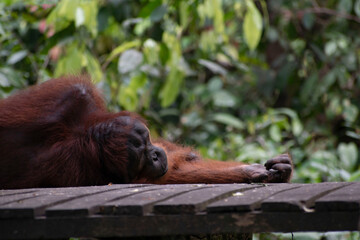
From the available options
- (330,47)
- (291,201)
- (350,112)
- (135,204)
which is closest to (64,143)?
(135,204)

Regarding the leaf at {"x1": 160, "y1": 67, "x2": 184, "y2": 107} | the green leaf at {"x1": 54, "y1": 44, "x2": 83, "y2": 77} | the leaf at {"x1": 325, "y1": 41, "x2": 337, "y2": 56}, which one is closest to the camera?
the green leaf at {"x1": 54, "y1": 44, "x2": 83, "y2": 77}

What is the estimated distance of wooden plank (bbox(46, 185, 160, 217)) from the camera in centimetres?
164

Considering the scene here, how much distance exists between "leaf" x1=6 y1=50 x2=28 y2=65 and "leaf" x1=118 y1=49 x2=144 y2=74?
74 centimetres

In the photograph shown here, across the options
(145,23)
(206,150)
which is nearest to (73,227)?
(145,23)

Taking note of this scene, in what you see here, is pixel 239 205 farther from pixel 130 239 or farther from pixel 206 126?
pixel 206 126

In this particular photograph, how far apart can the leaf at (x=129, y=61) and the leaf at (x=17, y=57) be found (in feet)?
2.43

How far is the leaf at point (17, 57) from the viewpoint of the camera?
14.7 ft

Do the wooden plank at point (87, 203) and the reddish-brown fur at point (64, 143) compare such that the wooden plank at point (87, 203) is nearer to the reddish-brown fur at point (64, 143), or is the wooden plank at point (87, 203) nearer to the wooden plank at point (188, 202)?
the wooden plank at point (188, 202)

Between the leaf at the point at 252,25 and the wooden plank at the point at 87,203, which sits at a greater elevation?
the leaf at the point at 252,25

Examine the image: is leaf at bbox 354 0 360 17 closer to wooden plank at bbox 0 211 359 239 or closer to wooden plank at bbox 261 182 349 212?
wooden plank at bbox 261 182 349 212

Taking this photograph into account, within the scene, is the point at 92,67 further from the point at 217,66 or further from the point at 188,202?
the point at 188,202

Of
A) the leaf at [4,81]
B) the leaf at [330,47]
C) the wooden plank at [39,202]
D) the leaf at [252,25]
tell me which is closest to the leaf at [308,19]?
the leaf at [330,47]

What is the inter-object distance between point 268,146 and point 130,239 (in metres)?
3.94

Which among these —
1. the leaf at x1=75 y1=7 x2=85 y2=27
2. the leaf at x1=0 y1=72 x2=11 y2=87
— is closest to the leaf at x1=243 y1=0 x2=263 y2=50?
the leaf at x1=75 y1=7 x2=85 y2=27
